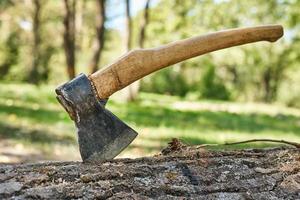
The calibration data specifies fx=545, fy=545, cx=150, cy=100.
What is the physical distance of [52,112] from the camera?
38.2ft

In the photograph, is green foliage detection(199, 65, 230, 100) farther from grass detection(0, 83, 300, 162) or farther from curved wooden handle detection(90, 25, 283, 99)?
curved wooden handle detection(90, 25, 283, 99)

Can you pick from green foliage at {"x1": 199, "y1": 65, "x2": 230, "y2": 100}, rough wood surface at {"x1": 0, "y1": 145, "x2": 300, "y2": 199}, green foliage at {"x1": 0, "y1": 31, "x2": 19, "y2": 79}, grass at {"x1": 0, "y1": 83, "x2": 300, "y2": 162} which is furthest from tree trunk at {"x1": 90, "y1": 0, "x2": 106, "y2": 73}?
green foliage at {"x1": 0, "y1": 31, "x2": 19, "y2": 79}

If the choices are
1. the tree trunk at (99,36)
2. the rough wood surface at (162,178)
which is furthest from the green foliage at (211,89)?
the rough wood surface at (162,178)

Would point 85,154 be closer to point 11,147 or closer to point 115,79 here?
point 115,79

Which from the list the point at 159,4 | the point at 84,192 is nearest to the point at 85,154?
the point at 84,192

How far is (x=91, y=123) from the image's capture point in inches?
96.3

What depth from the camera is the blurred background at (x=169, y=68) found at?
13.9 m

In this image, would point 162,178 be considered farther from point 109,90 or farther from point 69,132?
point 69,132

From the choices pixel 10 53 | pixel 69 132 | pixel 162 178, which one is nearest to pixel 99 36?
pixel 69 132

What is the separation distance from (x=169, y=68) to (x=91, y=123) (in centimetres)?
3441

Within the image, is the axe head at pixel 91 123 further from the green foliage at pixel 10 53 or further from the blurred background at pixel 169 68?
the green foliage at pixel 10 53

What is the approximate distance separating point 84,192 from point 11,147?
19.5 feet

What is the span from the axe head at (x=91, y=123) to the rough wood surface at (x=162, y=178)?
0.35 feet

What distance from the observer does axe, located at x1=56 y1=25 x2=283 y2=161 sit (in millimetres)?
2371
